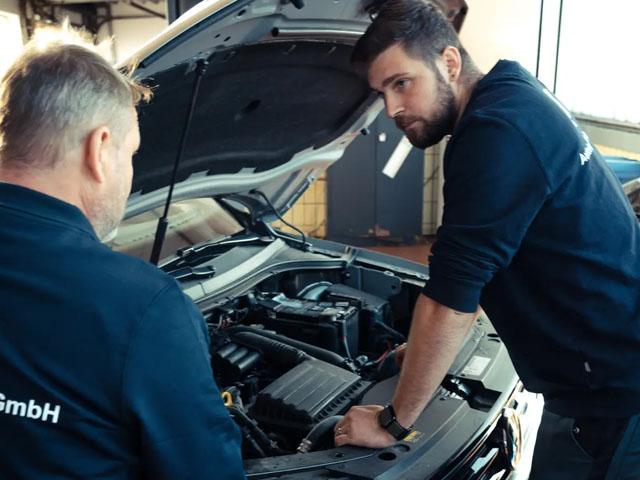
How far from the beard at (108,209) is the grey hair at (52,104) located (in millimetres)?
83

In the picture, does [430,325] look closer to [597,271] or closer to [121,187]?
[597,271]

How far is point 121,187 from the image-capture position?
97 cm

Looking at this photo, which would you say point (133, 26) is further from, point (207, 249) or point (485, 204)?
point (485, 204)

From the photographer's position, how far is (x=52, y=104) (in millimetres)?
876

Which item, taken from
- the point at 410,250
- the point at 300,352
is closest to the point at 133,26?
the point at 410,250

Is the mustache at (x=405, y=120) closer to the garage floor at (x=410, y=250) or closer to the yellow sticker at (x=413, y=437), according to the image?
the yellow sticker at (x=413, y=437)

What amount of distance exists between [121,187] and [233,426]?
43 cm

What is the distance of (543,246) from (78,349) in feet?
3.26

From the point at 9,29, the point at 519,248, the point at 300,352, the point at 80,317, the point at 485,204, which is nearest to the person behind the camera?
the point at 80,317

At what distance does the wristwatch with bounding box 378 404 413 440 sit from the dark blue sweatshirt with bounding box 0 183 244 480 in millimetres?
716

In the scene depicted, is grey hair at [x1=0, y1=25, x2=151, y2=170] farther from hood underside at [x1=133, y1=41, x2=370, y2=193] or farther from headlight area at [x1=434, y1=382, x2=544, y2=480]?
headlight area at [x1=434, y1=382, x2=544, y2=480]

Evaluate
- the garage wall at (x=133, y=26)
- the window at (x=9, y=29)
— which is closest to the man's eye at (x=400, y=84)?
the window at (x=9, y=29)

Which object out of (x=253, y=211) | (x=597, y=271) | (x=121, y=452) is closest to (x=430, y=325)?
(x=597, y=271)

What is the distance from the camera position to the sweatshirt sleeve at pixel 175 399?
2.78 feet
